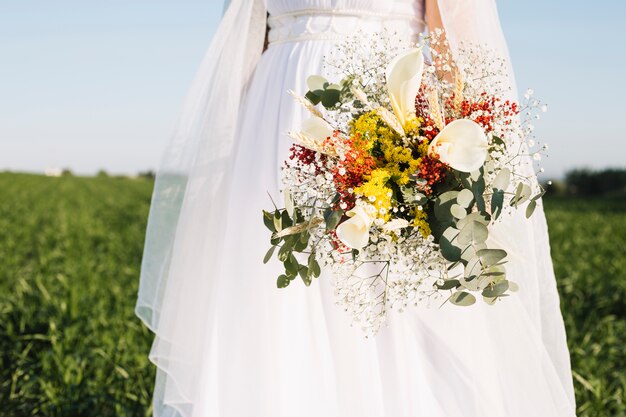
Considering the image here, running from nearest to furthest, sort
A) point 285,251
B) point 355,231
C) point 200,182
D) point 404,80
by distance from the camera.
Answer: point 355,231 < point 404,80 < point 285,251 < point 200,182

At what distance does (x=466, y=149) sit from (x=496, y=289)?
0.38 metres

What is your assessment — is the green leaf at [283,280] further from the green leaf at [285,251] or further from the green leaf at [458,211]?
the green leaf at [458,211]

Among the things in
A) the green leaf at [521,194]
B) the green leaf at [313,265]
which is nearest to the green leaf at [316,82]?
the green leaf at [313,265]

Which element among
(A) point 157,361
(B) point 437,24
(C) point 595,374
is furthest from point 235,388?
(C) point 595,374

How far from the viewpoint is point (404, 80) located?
5.13 feet

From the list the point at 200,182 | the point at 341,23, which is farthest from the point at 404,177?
the point at 200,182

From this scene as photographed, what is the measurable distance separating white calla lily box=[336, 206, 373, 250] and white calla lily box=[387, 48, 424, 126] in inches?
10.6

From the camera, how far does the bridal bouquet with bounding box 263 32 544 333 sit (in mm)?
1505

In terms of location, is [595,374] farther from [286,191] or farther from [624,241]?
[624,241]

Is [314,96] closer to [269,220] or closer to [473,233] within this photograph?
[269,220]

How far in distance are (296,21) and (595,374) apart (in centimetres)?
326

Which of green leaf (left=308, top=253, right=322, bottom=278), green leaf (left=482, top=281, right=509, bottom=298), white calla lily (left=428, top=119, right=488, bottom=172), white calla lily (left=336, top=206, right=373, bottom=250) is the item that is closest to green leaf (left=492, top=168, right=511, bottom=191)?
white calla lily (left=428, top=119, right=488, bottom=172)

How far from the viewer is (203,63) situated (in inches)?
97.2

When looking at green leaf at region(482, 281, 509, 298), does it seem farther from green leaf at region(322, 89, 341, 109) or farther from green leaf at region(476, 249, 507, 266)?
green leaf at region(322, 89, 341, 109)
